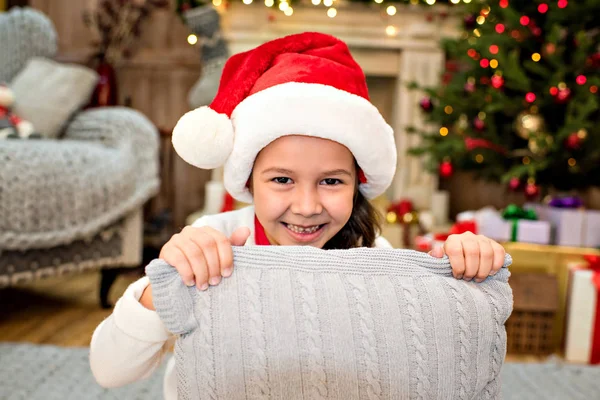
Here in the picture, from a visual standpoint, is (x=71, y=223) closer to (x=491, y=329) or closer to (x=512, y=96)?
(x=491, y=329)

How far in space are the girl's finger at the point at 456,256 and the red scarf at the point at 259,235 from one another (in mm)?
373

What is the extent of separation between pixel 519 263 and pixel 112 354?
1.54m

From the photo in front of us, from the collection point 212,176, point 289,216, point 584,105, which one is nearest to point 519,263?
point 584,105

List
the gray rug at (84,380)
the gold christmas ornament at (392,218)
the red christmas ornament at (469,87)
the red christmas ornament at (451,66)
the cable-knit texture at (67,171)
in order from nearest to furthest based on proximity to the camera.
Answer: the gray rug at (84,380)
the cable-knit texture at (67,171)
the red christmas ornament at (469,87)
the gold christmas ornament at (392,218)
the red christmas ornament at (451,66)

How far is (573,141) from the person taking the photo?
1821mm

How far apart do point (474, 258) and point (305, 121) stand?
31 centimetres

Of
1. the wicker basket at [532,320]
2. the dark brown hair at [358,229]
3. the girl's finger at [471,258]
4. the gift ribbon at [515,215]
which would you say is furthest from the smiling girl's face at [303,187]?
the gift ribbon at [515,215]

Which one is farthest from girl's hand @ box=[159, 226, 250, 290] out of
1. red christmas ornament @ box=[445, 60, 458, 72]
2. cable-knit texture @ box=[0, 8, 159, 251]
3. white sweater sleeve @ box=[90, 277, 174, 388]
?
red christmas ornament @ box=[445, 60, 458, 72]

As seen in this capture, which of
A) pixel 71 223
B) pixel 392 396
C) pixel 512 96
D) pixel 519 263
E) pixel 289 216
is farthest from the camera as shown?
pixel 512 96

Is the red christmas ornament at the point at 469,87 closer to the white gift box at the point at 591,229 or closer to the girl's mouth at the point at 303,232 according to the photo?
the white gift box at the point at 591,229

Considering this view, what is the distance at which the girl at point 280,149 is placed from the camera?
707 mm

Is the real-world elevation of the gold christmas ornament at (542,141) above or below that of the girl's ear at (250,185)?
above

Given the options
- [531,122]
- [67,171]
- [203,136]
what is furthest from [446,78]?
[203,136]

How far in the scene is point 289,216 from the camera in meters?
0.84
